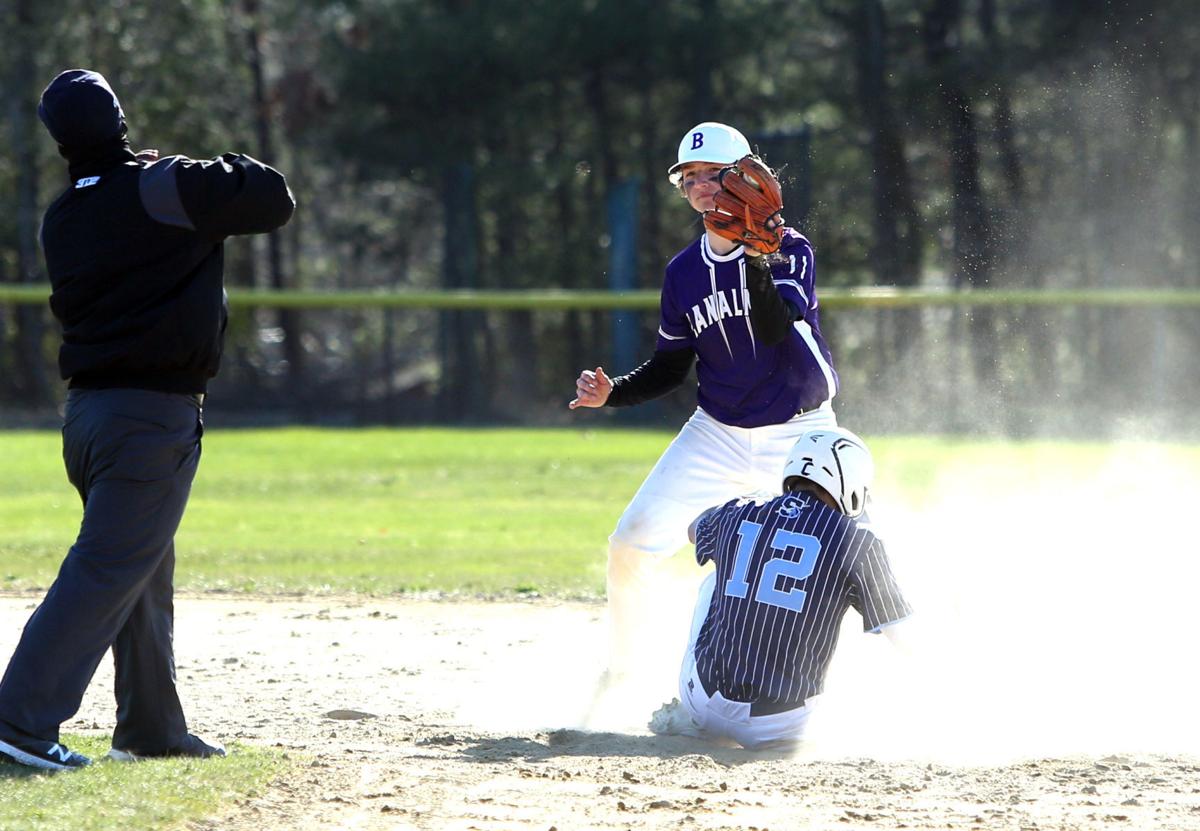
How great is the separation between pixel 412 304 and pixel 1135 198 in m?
11.6

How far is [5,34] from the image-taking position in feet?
81.7

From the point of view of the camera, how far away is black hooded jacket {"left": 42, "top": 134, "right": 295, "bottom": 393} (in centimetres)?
455

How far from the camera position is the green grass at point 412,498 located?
9.70 meters

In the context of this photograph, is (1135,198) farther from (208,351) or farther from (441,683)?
(208,351)

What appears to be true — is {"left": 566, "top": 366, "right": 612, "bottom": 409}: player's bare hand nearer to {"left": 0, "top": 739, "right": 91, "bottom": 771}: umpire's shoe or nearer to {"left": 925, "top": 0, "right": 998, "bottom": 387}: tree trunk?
{"left": 0, "top": 739, "right": 91, "bottom": 771}: umpire's shoe

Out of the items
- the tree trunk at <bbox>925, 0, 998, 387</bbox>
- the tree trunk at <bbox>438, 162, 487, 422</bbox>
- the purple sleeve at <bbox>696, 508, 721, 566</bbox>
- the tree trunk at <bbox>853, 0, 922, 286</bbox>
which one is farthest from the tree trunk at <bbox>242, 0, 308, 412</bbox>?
the purple sleeve at <bbox>696, 508, 721, 566</bbox>

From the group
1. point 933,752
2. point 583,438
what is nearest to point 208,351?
point 933,752

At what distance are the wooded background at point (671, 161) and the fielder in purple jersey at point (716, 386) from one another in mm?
13547

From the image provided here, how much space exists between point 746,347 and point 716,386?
22 cm

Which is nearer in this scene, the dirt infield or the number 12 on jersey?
the dirt infield

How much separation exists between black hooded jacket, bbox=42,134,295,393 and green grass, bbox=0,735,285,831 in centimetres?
110

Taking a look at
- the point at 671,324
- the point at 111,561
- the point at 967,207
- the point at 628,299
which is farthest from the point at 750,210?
the point at 967,207

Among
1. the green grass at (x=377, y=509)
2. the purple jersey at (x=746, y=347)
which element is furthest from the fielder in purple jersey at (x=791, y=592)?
the green grass at (x=377, y=509)

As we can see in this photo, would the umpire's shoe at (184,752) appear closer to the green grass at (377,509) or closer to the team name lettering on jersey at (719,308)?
the team name lettering on jersey at (719,308)
